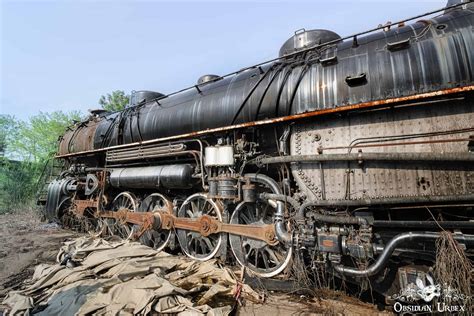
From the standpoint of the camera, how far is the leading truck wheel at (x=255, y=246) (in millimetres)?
3735

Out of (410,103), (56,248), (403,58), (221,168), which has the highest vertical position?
(403,58)

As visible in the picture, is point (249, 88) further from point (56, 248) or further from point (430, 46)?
point (56, 248)

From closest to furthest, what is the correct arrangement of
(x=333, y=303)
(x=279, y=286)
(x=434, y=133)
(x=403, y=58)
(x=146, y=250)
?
(x=434, y=133)
(x=403, y=58)
(x=333, y=303)
(x=279, y=286)
(x=146, y=250)

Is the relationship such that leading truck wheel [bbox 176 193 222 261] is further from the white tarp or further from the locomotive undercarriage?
the white tarp

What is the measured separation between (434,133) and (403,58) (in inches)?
35.1

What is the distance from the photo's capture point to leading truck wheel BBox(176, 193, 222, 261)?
445 cm

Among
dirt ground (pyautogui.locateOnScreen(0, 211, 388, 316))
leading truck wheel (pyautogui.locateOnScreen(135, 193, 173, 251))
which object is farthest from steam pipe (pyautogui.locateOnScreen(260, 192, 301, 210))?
leading truck wheel (pyautogui.locateOnScreen(135, 193, 173, 251))

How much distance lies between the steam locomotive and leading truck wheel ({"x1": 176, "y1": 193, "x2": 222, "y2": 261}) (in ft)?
0.09

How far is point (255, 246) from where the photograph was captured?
12.8 feet

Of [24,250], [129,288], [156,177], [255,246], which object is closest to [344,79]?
[255,246]

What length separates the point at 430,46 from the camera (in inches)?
108

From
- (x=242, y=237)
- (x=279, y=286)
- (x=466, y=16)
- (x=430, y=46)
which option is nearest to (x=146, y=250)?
(x=242, y=237)

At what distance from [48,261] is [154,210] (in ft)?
7.21

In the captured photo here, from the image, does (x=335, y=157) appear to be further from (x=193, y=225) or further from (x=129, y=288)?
(x=129, y=288)
